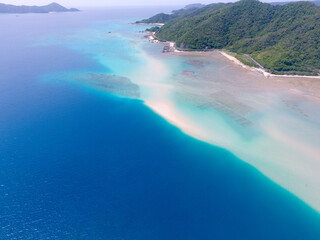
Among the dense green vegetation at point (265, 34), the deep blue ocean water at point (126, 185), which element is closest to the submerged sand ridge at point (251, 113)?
the deep blue ocean water at point (126, 185)

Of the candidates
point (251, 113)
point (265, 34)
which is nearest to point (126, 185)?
point (251, 113)

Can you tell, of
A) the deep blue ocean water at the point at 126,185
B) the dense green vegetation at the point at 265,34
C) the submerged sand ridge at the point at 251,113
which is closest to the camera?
the deep blue ocean water at the point at 126,185

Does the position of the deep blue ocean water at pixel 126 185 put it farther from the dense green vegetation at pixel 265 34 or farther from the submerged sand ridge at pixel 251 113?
the dense green vegetation at pixel 265 34

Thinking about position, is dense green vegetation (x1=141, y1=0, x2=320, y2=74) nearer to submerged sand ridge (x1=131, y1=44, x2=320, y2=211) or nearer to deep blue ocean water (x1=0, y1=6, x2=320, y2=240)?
submerged sand ridge (x1=131, y1=44, x2=320, y2=211)

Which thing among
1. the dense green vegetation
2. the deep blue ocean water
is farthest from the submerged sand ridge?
the dense green vegetation

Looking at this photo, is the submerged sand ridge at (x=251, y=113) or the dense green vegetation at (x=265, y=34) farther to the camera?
the dense green vegetation at (x=265, y=34)

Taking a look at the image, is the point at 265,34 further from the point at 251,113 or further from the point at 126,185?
the point at 126,185
